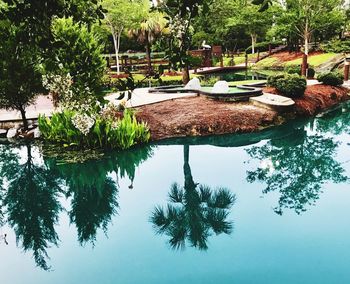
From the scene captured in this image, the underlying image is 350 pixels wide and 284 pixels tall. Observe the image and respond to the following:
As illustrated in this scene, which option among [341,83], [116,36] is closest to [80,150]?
[341,83]

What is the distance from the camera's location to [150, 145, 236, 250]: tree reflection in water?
25.6 feet

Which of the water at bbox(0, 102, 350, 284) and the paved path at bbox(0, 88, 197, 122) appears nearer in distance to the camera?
the water at bbox(0, 102, 350, 284)

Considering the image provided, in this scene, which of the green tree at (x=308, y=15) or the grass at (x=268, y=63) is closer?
the green tree at (x=308, y=15)

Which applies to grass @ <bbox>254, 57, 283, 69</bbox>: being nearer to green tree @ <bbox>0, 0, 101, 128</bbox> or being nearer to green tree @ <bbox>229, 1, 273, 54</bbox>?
green tree @ <bbox>229, 1, 273, 54</bbox>

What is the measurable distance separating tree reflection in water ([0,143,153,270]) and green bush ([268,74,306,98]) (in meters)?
8.36

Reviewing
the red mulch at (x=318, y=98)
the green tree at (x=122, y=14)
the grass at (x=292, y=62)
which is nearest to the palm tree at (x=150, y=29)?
the green tree at (x=122, y=14)

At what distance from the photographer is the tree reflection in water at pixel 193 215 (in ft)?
25.6

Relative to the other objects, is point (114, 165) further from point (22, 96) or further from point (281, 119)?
point (281, 119)

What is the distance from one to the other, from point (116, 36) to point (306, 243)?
98.9 feet

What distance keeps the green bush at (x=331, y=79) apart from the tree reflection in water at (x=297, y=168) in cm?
786

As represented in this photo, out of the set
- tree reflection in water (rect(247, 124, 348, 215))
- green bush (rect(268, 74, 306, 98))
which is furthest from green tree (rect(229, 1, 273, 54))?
tree reflection in water (rect(247, 124, 348, 215))

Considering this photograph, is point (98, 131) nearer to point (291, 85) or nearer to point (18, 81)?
point (18, 81)

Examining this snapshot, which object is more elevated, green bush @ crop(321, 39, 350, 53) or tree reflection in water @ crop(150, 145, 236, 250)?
green bush @ crop(321, 39, 350, 53)

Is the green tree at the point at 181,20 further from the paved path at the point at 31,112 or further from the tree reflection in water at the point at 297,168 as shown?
the paved path at the point at 31,112
